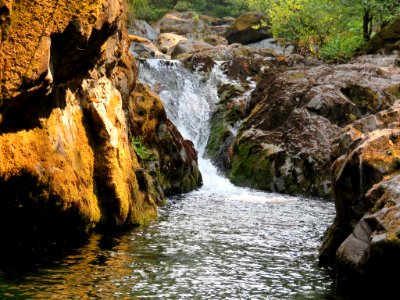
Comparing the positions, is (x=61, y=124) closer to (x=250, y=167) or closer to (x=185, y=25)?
(x=250, y=167)

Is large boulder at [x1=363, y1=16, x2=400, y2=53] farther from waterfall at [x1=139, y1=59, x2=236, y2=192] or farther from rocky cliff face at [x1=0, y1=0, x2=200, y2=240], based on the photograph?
rocky cliff face at [x1=0, y1=0, x2=200, y2=240]

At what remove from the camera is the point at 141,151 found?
1770 cm

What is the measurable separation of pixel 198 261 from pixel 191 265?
0.34 meters

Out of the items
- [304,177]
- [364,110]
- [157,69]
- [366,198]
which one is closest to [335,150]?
[366,198]

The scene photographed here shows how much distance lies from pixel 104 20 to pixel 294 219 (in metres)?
7.94

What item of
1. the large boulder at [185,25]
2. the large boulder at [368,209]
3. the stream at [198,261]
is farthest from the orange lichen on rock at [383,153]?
the large boulder at [185,25]

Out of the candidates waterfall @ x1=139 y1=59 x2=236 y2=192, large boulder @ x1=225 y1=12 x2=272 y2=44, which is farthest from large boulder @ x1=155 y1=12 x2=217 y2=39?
waterfall @ x1=139 y1=59 x2=236 y2=192

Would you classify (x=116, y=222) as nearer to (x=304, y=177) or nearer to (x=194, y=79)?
(x=304, y=177)

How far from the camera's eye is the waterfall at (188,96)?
92.6 feet

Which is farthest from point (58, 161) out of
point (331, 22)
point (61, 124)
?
point (331, 22)

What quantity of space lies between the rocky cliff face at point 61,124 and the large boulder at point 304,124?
Answer: 33.0 feet

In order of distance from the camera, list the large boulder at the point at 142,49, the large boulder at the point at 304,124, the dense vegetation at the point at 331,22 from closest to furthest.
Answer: the large boulder at the point at 304,124
the dense vegetation at the point at 331,22
the large boulder at the point at 142,49

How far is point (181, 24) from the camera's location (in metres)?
56.6

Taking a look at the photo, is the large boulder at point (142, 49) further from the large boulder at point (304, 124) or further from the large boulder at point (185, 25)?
the large boulder at point (185, 25)
